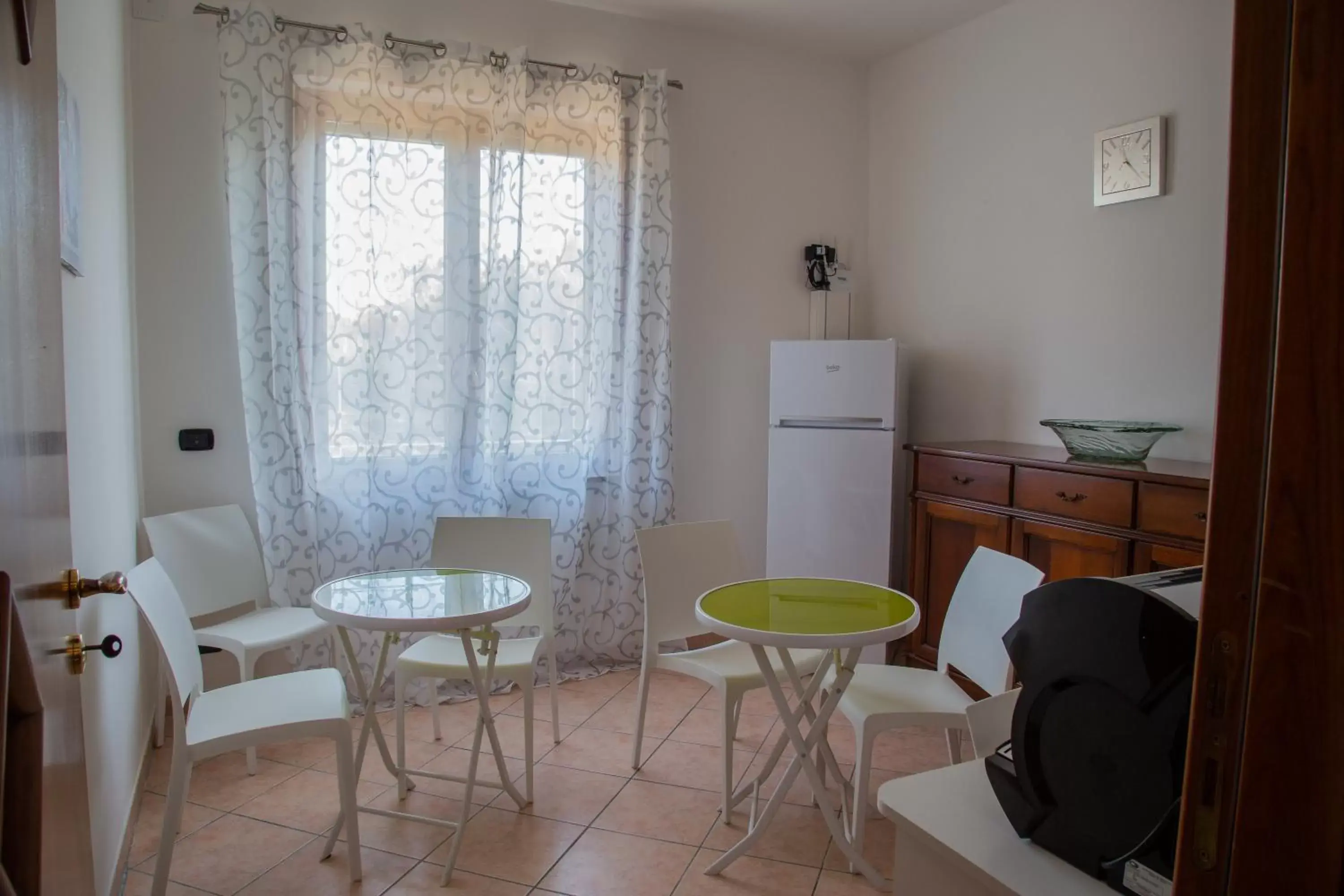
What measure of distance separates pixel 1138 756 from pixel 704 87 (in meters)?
3.76

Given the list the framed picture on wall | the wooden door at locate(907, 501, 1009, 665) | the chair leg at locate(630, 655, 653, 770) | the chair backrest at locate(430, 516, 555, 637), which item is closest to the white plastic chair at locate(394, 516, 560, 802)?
the chair backrest at locate(430, 516, 555, 637)

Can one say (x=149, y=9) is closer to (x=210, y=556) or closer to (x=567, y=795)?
(x=210, y=556)

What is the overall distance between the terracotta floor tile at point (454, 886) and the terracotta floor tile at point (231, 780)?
761mm

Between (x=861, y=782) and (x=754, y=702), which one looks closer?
(x=861, y=782)

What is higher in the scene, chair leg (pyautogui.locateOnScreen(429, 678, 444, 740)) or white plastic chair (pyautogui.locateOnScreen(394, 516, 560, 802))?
white plastic chair (pyautogui.locateOnScreen(394, 516, 560, 802))

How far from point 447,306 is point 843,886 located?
8.34ft

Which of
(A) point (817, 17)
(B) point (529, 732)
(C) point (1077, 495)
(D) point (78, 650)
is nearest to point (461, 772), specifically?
(B) point (529, 732)

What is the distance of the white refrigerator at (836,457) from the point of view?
11.7ft

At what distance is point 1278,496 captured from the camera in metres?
0.55

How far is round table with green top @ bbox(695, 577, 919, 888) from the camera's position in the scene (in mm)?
2070

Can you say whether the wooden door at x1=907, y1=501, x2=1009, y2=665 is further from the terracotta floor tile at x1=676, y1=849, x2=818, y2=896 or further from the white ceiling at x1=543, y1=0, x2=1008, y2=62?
the white ceiling at x1=543, y1=0, x2=1008, y2=62

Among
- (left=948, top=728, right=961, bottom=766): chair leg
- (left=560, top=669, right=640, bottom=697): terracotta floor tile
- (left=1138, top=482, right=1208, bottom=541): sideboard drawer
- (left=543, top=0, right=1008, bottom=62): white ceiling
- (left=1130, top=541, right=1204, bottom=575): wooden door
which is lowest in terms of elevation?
(left=560, top=669, right=640, bottom=697): terracotta floor tile

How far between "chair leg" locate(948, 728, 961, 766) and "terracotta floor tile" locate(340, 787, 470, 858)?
1.40 metres

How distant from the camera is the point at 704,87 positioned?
12.9ft
